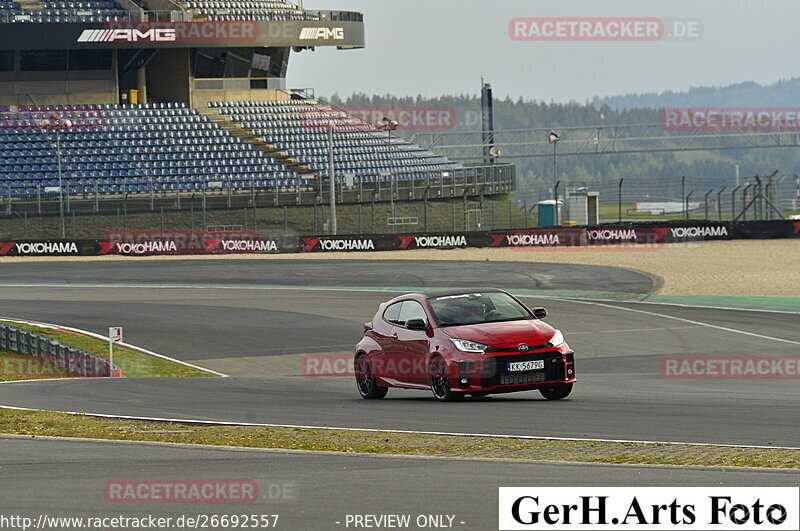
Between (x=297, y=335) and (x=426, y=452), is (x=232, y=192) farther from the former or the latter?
(x=426, y=452)

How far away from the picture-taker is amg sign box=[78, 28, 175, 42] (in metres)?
58.3

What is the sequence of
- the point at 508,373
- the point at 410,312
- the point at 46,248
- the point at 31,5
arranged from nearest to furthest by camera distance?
the point at 508,373 < the point at 410,312 < the point at 46,248 < the point at 31,5

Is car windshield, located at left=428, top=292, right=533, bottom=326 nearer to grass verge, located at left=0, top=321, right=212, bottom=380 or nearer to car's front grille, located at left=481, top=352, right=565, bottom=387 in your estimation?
car's front grille, located at left=481, top=352, right=565, bottom=387

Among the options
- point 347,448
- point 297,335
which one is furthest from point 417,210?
point 347,448

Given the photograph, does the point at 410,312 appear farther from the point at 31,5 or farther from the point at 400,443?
the point at 31,5

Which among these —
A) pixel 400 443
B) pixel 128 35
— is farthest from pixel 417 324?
pixel 128 35

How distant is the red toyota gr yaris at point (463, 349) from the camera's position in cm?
1346

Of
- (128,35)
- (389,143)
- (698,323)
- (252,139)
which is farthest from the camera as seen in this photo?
(389,143)

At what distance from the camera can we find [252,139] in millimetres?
58375

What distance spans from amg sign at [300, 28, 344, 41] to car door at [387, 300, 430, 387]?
4938cm

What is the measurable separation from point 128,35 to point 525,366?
49.4 meters

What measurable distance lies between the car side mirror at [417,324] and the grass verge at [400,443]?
106 inches

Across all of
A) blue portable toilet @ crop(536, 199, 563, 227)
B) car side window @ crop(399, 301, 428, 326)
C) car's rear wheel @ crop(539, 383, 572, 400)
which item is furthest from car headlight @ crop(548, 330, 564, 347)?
blue portable toilet @ crop(536, 199, 563, 227)

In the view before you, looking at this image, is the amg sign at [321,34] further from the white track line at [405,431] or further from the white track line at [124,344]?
the white track line at [405,431]
